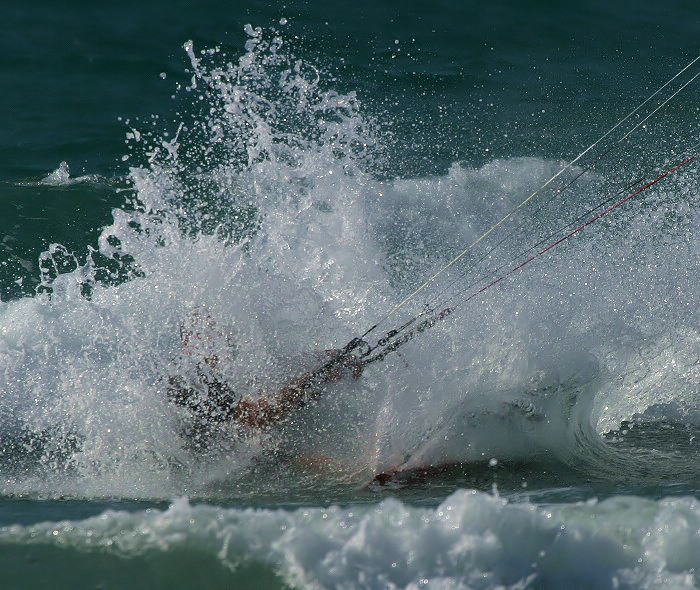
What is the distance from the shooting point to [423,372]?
591 centimetres

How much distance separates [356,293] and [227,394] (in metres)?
1.47

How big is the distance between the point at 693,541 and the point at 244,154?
237 inches

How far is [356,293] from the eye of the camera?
674cm

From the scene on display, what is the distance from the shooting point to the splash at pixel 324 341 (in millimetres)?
5504

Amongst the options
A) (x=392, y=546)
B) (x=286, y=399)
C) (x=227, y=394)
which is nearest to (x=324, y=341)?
(x=286, y=399)

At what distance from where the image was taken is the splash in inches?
217

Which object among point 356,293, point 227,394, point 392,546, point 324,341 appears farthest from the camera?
point 356,293

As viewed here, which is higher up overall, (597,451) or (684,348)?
(684,348)

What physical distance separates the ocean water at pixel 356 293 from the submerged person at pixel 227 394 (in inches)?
2.1

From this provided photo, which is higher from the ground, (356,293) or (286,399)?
(356,293)

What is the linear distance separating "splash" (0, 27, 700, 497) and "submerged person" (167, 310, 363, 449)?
0.04 meters

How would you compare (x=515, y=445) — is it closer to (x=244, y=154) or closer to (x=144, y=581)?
(x=144, y=581)

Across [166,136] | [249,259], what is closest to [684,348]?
[249,259]

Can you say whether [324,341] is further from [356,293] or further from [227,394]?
[227,394]
